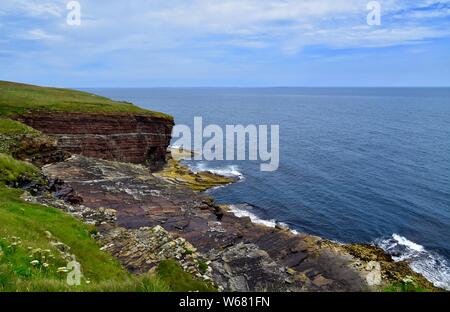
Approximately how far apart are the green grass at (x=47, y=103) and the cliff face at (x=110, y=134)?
151 cm

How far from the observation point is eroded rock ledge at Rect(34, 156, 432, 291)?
29.0 metres

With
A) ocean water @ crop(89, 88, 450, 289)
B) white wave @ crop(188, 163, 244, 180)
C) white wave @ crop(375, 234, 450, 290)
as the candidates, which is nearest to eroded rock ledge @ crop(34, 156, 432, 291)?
white wave @ crop(375, 234, 450, 290)

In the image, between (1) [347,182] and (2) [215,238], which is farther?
(1) [347,182]

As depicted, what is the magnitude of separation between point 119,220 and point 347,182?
2157 inches

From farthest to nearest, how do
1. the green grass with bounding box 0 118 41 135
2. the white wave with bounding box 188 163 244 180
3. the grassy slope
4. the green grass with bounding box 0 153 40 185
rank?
1. the white wave with bounding box 188 163 244 180
2. the green grass with bounding box 0 118 41 135
3. the green grass with bounding box 0 153 40 185
4. the grassy slope

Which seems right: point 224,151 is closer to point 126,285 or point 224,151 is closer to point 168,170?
point 168,170

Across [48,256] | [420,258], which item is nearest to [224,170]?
[420,258]

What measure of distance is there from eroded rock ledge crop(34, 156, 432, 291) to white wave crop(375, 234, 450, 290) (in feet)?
6.55

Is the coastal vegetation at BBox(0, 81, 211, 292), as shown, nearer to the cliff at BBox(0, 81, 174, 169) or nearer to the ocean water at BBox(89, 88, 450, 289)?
the cliff at BBox(0, 81, 174, 169)

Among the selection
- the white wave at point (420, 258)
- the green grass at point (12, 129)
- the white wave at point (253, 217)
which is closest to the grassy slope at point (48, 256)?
the green grass at point (12, 129)

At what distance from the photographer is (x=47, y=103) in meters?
73.5

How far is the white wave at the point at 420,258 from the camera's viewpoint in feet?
149

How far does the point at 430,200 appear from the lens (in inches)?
2662
